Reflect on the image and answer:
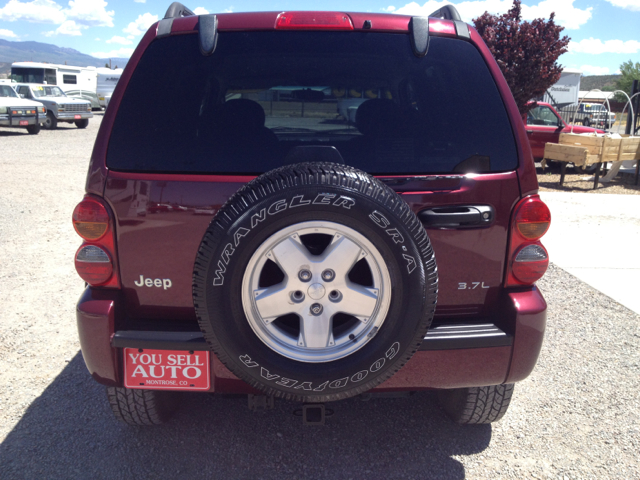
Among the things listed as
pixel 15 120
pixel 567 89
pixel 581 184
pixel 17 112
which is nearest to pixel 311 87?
pixel 581 184

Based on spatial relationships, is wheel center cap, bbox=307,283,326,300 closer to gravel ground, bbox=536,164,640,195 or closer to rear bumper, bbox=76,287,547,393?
rear bumper, bbox=76,287,547,393

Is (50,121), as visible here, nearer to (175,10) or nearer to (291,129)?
(175,10)

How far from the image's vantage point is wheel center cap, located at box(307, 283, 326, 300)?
1951 millimetres

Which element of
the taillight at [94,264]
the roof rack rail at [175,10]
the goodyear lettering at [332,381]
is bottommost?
the goodyear lettering at [332,381]

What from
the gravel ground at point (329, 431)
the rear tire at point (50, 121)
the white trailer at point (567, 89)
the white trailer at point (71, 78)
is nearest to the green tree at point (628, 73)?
the white trailer at point (567, 89)

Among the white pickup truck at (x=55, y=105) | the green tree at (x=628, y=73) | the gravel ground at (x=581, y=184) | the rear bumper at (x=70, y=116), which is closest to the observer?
the gravel ground at (x=581, y=184)

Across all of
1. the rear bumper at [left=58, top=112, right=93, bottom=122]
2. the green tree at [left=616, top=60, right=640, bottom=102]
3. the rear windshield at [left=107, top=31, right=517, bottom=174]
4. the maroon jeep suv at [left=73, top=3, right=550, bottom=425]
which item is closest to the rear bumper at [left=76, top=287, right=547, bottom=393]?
the maroon jeep suv at [left=73, top=3, right=550, bottom=425]

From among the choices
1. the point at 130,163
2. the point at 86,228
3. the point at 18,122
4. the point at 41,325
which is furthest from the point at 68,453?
the point at 18,122

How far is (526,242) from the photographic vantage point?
7.57ft

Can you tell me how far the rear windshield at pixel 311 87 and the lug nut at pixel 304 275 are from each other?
50 centimetres

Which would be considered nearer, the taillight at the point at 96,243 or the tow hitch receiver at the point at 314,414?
the taillight at the point at 96,243

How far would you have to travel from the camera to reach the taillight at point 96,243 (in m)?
2.21

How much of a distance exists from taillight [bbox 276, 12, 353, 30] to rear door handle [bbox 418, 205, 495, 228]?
→ 2.95 feet

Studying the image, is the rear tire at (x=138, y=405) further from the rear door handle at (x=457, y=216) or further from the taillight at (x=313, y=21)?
the taillight at (x=313, y=21)
